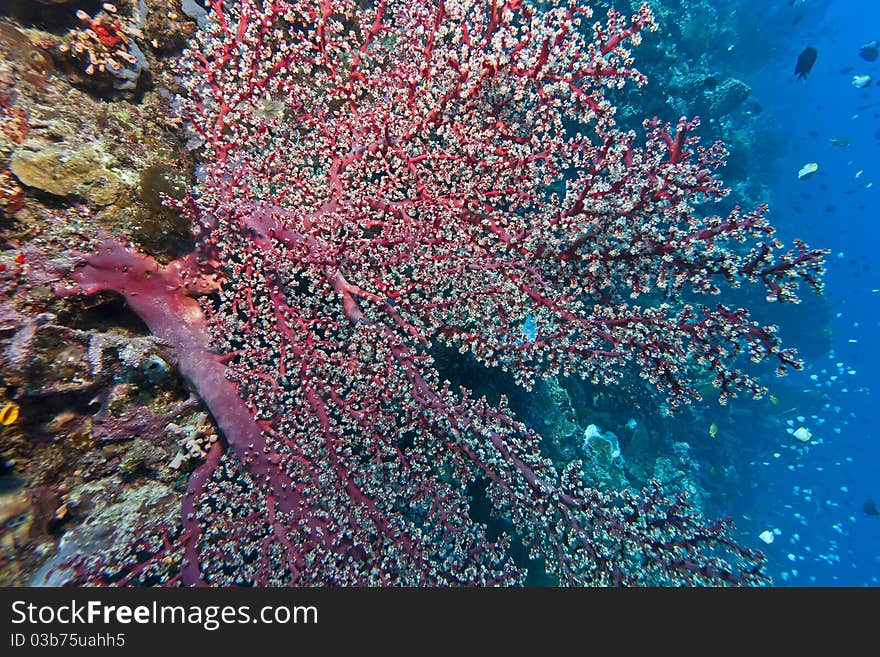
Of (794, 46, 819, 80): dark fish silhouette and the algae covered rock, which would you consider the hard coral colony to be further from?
(794, 46, 819, 80): dark fish silhouette

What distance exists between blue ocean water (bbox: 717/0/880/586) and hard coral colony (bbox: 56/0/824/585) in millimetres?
19410

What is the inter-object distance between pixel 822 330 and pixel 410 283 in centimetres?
2698

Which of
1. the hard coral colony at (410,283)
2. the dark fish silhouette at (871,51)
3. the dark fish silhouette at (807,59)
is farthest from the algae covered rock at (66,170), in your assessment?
the dark fish silhouette at (871,51)

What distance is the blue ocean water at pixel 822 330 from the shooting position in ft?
76.6

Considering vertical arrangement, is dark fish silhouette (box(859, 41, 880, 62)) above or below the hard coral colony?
above

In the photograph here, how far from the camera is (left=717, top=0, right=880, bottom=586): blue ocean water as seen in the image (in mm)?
23344

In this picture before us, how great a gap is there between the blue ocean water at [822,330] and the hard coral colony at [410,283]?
19.4 metres

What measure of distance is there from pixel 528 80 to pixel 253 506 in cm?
415

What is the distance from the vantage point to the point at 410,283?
134 inches

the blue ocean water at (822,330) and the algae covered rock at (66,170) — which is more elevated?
the blue ocean water at (822,330)

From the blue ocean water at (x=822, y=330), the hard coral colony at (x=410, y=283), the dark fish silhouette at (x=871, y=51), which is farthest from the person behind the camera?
the blue ocean water at (x=822, y=330)

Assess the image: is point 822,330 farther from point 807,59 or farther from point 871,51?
point 807,59

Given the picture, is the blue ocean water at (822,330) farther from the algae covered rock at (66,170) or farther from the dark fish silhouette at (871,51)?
the algae covered rock at (66,170)

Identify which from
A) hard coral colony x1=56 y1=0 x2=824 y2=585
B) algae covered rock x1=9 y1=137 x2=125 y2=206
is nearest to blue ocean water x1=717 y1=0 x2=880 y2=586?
hard coral colony x1=56 y1=0 x2=824 y2=585
